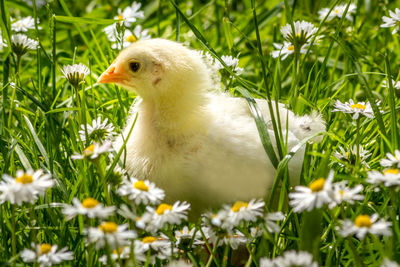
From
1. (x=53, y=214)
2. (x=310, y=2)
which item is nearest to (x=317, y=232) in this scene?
(x=53, y=214)

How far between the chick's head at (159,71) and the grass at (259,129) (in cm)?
11

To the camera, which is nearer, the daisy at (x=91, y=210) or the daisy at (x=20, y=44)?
the daisy at (x=91, y=210)

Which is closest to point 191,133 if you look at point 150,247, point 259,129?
point 259,129

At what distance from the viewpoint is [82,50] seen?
439cm

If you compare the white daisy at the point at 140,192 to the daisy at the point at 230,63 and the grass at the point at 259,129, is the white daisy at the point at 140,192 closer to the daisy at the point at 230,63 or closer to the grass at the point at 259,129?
the grass at the point at 259,129

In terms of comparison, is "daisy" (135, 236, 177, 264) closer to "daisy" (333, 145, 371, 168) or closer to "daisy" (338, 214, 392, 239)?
"daisy" (338, 214, 392, 239)

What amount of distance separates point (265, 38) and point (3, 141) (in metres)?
2.13

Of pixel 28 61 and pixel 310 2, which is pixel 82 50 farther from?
pixel 310 2

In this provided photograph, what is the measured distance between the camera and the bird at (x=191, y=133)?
2.14 meters

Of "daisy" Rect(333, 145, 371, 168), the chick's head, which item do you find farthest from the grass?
the chick's head

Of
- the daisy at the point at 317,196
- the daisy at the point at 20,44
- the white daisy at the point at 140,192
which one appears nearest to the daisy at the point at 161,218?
the white daisy at the point at 140,192

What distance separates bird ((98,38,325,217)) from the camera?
2141mm

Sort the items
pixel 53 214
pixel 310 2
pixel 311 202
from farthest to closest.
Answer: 1. pixel 310 2
2. pixel 53 214
3. pixel 311 202

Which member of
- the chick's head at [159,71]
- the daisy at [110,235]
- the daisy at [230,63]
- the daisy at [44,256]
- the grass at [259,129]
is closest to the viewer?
the daisy at [110,235]
